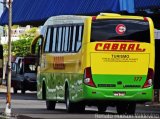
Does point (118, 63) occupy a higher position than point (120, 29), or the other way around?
point (120, 29)

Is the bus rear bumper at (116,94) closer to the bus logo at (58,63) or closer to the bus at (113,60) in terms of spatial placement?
the bus at (113,60)

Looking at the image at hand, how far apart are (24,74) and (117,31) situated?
29065 millimetres

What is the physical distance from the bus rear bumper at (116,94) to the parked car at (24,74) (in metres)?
27.7

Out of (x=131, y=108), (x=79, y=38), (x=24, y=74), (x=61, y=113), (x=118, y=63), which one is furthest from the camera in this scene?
(x=24, y=74)

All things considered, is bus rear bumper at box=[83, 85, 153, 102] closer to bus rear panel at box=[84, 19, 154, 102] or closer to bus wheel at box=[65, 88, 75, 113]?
bus rear panel at box=[84, 19, 154, 102]

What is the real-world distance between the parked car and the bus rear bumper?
91.0 ft

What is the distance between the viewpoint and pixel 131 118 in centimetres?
2386

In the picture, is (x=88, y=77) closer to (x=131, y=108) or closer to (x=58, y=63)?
(x=131, y=108)

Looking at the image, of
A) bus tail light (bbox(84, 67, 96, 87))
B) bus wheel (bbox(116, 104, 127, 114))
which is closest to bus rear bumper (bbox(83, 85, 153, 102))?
bus tail light (bbox(84, 67, 96, 87))

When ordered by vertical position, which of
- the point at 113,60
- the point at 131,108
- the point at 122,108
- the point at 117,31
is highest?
the point at 117,31

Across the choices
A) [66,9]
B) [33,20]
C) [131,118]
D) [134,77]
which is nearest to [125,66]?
[134,77]

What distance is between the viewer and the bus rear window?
84.7ft

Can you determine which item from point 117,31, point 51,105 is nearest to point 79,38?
point 117,31

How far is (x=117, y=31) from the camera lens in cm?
2589
